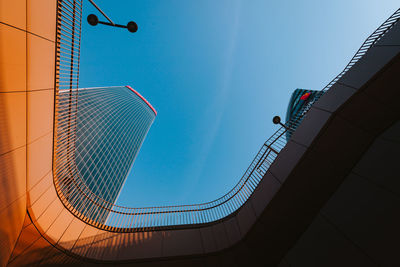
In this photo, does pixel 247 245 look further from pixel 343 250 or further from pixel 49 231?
pixel 49 231

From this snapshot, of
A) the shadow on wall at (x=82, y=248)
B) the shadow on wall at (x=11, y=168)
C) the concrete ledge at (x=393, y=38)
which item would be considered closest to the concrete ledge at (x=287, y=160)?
the concrete ledge at (x=393, y=38)

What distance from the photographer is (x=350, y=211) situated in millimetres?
6781

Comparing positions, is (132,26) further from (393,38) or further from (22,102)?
(393,38)

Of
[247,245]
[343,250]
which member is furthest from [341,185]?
[247,245]

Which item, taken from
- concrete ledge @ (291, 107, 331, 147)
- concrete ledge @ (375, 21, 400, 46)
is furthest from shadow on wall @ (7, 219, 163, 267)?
concrete ledge @ (375, 21, 400, 46)

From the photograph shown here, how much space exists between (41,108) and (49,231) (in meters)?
6.27

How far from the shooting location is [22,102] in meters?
5.36

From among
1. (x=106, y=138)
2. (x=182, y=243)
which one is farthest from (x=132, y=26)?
(x=106, y=138)

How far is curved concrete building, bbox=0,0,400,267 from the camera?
17.8ft

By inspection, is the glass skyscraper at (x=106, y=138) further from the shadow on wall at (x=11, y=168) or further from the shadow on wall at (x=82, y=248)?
the shadow on wall at (x=11, y=168)

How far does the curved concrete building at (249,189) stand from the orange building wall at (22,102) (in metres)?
0.04

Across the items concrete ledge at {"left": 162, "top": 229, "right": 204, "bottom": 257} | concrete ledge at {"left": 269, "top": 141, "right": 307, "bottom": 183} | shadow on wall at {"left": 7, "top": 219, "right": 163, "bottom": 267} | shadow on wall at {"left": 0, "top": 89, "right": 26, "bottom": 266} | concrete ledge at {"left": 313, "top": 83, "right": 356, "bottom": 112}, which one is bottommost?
shadow on wall at {"left": 7, "top": 219, "right": 163, "bottom": 267}

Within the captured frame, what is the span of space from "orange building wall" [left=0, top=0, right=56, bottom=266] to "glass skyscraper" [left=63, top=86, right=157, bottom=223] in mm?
26946

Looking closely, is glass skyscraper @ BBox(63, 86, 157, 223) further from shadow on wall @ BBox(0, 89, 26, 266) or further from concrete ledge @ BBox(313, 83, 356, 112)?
concrete ledge @ BBox(313, 83, 356, 112)
